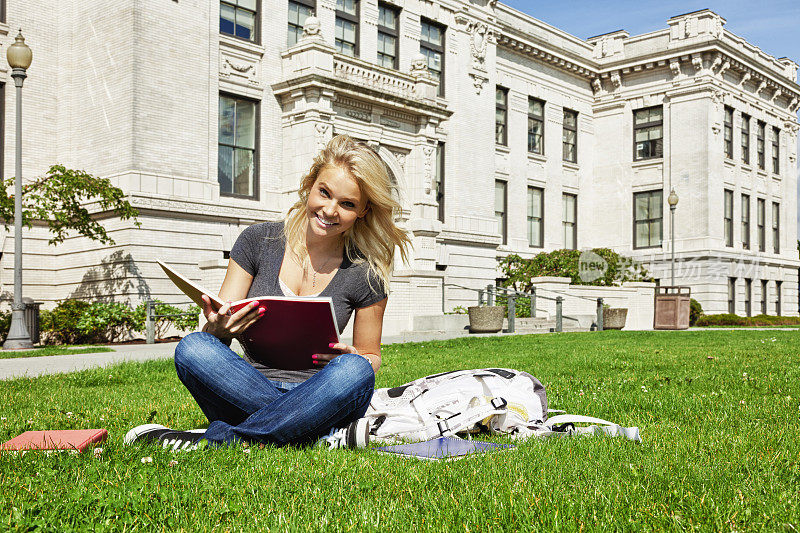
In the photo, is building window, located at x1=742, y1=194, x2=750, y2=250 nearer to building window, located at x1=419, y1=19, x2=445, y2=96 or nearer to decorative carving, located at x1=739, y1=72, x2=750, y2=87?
decorative carving, located at x1=739, y1=72, x2=750, y2=87

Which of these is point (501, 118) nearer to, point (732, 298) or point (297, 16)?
point (297, 16)

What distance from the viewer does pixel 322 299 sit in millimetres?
3512

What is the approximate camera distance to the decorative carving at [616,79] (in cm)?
3653

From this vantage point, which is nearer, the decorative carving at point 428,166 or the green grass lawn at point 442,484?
the green grass lawn at point 442,484

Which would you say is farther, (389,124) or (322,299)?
(389,124)

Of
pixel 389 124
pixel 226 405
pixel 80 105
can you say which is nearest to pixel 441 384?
pixel 226 405

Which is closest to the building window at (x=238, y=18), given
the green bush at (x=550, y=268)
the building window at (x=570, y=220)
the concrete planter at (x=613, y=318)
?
the concrete planter at (x=613, y=318)

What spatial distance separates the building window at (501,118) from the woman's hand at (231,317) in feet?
94.2

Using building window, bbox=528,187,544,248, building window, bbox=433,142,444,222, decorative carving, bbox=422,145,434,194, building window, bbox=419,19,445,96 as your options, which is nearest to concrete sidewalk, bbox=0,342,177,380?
decorative carving, bbox=422,145,434,194

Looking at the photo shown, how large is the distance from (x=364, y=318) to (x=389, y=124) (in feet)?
63.9

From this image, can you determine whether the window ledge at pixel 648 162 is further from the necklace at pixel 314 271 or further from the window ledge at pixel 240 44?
the necklace at pixel 314 271

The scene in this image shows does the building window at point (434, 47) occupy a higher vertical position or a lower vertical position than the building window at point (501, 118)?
higher

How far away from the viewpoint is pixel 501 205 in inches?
1243

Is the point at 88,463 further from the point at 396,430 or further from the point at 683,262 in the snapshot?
the point at 683,262
